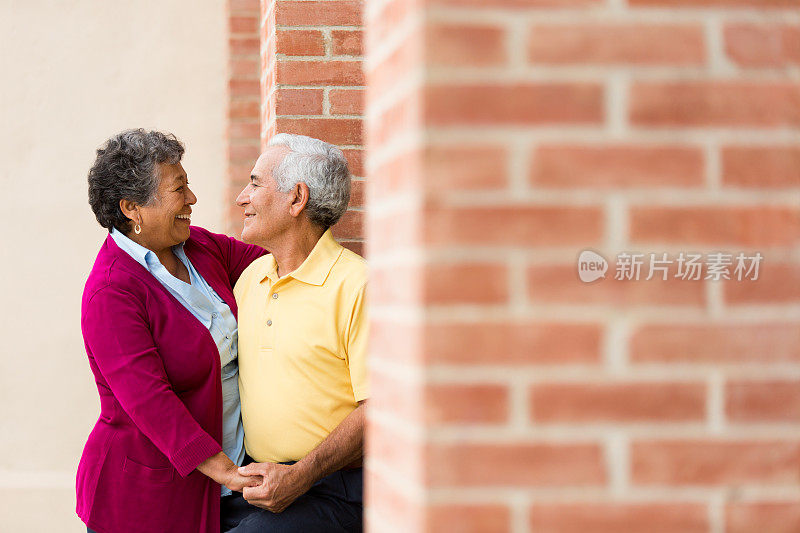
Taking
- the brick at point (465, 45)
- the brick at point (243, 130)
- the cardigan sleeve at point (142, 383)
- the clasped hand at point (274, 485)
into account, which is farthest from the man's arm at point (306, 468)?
the brick at point (243, 130)

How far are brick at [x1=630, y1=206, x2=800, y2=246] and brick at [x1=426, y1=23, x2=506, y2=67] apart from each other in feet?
1.02

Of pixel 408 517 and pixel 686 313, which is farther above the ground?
pixel 686 313

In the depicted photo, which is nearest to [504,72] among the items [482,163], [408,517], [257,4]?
[482,163]

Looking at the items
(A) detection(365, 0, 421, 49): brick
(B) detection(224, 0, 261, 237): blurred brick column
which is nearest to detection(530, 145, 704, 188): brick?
(A) detection(365, 0, 421, 49): brick

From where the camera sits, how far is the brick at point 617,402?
128 centimetres

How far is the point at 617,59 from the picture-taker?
1301 millimetres

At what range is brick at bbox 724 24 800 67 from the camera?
132 centimetres

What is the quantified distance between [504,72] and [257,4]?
388cm

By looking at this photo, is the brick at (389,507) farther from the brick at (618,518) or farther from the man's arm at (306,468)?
the man's arm at (306,468)

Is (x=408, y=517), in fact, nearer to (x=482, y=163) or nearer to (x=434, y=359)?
(x=434, y=359)

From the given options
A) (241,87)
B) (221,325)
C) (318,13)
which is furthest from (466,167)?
(241,87)

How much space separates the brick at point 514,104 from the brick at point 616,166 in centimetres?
5

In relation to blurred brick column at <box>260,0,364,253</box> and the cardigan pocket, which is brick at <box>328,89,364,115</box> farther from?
the cardigan pocket

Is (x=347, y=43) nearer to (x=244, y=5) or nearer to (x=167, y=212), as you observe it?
(x=167, y=212)
